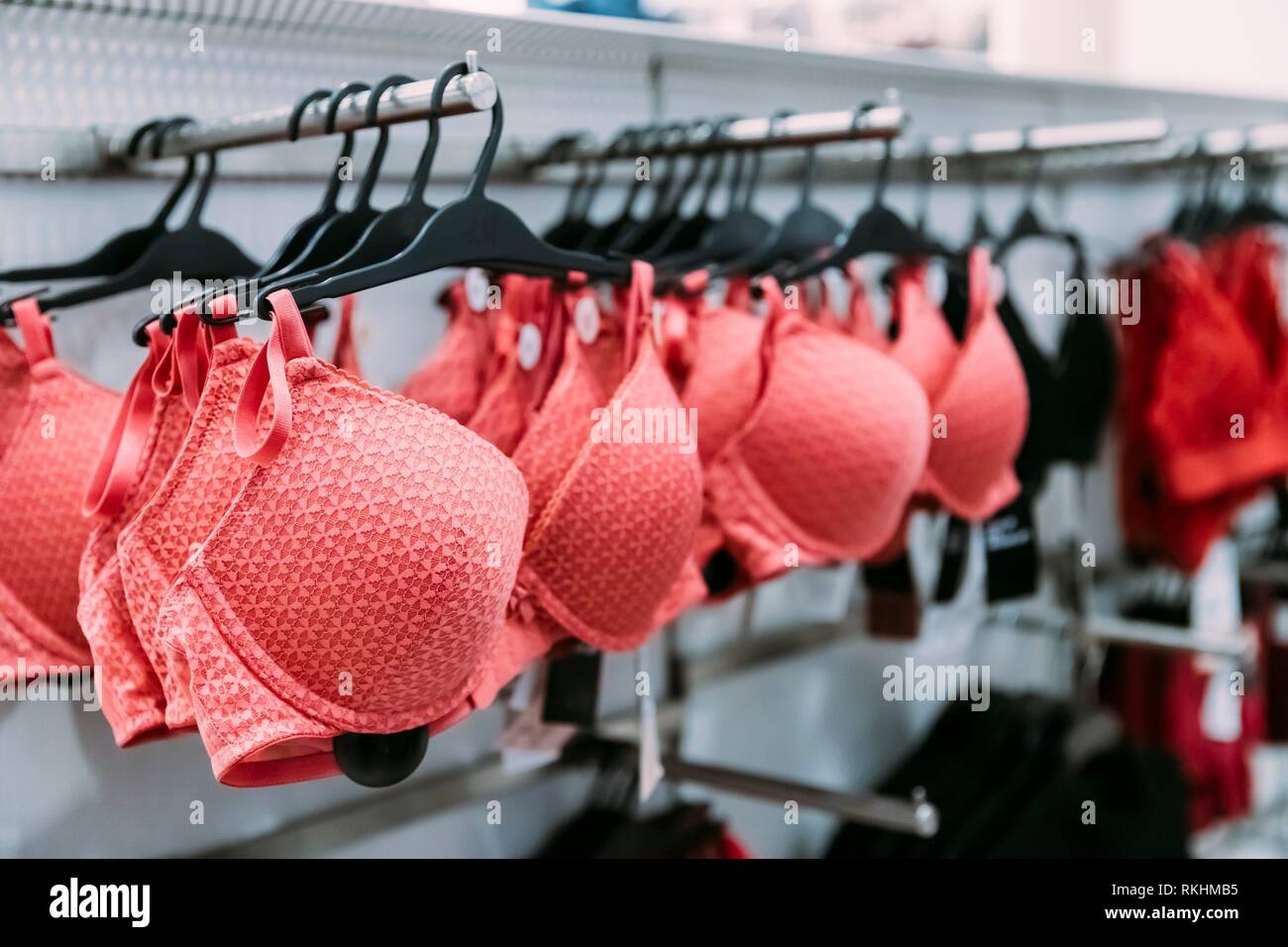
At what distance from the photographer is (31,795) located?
1.11 meters

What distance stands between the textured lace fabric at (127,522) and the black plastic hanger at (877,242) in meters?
0.57

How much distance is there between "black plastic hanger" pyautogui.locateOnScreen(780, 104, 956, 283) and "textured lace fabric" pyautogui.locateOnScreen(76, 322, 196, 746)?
22.4 inches

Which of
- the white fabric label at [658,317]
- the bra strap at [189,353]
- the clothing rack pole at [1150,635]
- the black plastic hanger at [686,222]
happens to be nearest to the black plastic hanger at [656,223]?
the black plastic hanger at [686,222]

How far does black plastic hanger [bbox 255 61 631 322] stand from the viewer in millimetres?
757

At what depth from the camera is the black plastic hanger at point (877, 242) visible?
1126 mm

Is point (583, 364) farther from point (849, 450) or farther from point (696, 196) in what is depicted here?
point (696, 196)

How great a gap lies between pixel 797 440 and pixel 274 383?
522 mm

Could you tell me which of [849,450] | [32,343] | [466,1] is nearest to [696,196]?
[466,1]

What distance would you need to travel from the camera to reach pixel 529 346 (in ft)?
3.33

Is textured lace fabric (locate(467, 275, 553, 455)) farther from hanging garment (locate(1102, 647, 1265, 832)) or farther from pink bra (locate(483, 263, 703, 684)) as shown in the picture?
hanging garment (locate(1102, 647, 1265, 832))

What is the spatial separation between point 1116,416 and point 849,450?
1026 mm

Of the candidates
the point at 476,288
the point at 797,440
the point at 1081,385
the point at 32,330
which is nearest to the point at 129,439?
the point at 32,330

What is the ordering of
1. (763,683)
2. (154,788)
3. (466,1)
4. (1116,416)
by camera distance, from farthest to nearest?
(1116,416), (763,683), (466,1), (154,788)
